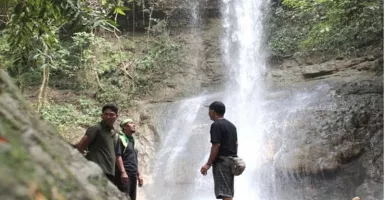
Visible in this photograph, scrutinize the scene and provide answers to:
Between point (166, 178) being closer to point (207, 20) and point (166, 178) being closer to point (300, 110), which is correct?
point (300, 110)

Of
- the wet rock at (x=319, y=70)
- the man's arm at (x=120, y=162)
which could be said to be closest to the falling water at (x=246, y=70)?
the wet rock at (x=319, y=70)

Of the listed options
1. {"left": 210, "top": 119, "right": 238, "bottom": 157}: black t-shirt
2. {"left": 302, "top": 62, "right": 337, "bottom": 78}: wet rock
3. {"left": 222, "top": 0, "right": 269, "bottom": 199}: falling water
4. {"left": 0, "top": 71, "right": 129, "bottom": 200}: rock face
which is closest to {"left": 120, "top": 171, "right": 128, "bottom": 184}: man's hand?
{"left": 210, "top": 119, "right": 238, "bottom": 157}: black t-shirt

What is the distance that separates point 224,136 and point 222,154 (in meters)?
0.18

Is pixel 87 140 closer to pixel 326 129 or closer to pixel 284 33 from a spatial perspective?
pixel 326 129

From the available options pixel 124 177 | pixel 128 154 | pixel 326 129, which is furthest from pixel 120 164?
pixel 326 129

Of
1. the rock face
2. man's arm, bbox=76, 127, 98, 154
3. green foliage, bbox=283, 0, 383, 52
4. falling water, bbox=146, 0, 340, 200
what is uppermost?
green foliage, bbox=283, 0, 383, 52

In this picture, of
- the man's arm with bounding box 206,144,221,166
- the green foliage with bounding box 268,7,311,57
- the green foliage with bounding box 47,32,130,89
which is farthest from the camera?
the green foliage with bounding box 268,7,311,57

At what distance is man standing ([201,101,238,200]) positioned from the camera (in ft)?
13.8

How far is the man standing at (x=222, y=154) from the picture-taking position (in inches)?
165

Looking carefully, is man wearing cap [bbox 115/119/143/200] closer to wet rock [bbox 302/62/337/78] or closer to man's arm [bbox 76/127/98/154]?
man's arm [bbox 76/127/98/154]

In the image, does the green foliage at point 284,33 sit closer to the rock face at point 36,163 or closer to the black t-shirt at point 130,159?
the black t-shirt at point 130,159

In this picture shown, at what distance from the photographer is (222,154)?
425 centimetres

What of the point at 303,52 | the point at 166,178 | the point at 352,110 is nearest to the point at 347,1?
the point at 352,110

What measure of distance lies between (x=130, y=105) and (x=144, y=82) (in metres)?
1.59
